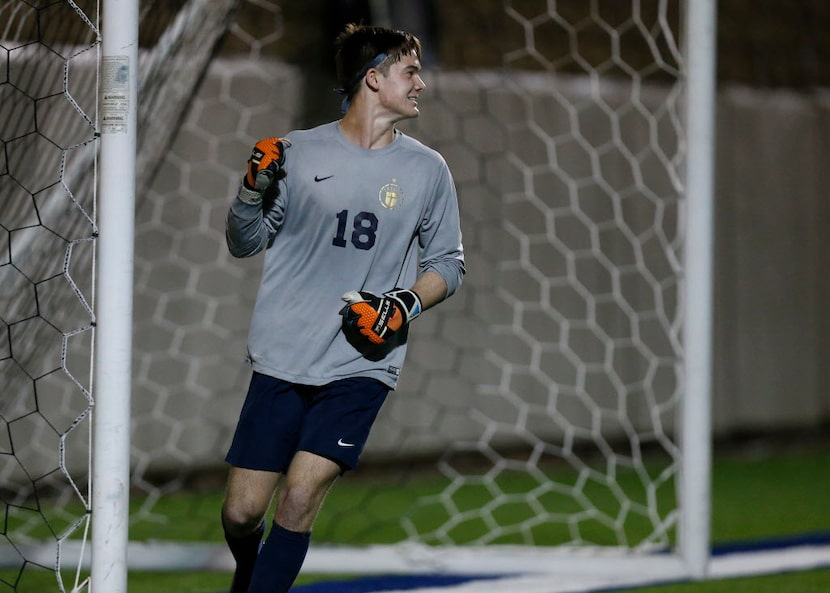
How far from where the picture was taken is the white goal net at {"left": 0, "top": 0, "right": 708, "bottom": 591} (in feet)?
12.6

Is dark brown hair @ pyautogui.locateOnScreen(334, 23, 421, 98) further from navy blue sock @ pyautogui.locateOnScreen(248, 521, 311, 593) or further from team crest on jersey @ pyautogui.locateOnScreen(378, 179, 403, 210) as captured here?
navy blue sock @ pyautogui.locateOnScreen(248, 521, 311, 593)

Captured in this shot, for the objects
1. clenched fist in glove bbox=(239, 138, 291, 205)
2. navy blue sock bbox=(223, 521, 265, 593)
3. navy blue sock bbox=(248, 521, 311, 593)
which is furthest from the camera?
navy blue sock bbox=(223, 521, 265, 593)

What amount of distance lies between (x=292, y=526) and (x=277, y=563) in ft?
0.30

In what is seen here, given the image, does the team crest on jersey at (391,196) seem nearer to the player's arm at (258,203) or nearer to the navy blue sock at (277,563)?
the player's arm at (258,203)

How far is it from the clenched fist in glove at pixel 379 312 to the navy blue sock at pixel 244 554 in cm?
62

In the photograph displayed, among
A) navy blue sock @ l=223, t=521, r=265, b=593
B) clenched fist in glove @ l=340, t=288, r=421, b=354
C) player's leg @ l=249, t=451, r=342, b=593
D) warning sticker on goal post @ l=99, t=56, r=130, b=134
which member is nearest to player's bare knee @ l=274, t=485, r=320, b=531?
player's leg @ l=249, t=451, r=342, b=593

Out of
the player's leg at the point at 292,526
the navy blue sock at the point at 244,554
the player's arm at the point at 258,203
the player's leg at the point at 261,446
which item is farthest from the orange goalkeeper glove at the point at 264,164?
the navy blue sock at the point at 244,554

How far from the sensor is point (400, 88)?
9.83 feet

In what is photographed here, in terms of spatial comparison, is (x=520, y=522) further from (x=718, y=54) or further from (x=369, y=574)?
(x=718, y=54)

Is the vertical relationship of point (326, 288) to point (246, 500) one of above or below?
above

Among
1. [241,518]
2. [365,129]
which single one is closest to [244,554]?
[241,518]

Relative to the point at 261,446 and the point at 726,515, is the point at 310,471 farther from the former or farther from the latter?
the point at 726,515

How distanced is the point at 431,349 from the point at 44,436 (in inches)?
76.3

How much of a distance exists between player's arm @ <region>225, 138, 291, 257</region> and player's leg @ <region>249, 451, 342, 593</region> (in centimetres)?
53
